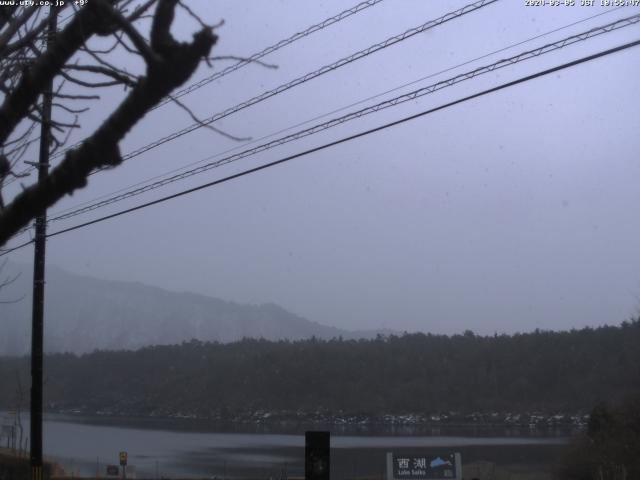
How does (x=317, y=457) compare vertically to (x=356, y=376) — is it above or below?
above

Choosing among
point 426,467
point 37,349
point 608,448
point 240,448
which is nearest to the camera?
point 37,349

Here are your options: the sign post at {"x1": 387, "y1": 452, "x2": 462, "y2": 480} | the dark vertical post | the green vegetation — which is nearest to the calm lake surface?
the green vegetation

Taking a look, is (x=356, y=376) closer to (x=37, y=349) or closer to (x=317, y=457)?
(x=37, y=349)

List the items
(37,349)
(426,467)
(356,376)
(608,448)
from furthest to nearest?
(356,376) → (608,448) → (426,467) → (37,349)

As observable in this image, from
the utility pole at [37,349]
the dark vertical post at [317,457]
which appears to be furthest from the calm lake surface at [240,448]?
the dark vertical post at [317,457]

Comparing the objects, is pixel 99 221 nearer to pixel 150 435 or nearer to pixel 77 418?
pixel 150 435

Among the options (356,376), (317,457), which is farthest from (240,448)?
(317,457)

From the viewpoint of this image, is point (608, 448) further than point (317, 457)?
Yes
